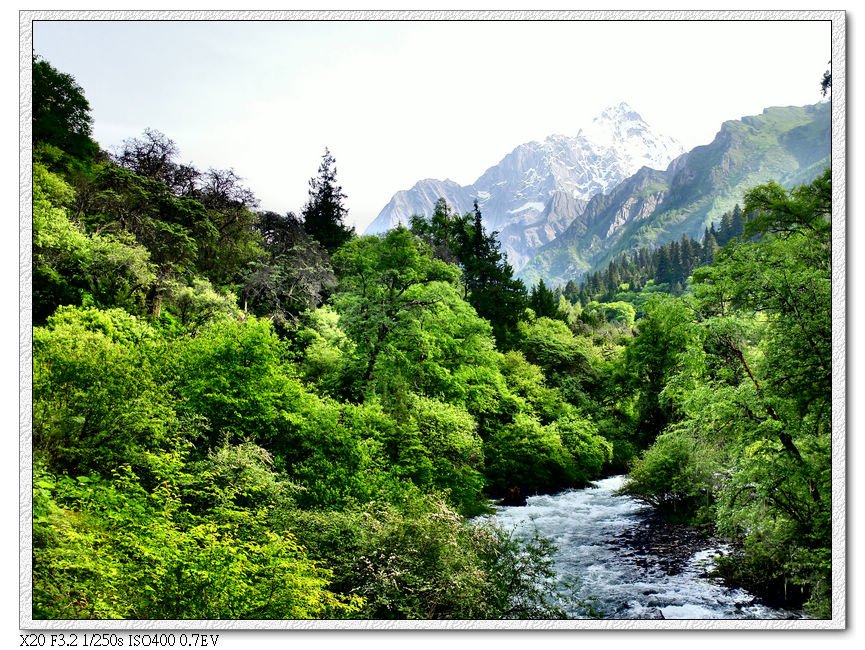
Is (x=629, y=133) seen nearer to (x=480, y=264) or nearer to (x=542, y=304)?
(x=480, y=264)

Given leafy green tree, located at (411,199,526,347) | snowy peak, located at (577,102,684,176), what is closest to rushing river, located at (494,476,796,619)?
snowy peak, located at (577,102,684,176)

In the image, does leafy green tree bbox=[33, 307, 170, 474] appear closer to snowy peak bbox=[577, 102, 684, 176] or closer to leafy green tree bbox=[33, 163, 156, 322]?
leafy green tree bbox=[33, 163, 156, 322]

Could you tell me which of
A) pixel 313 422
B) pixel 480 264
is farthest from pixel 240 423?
pixel 480 264

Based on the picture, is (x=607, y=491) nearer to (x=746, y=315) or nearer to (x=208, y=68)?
(x=746, y=315)

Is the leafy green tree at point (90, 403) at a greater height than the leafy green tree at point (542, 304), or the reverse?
the leafy green tree at point (542, 304)

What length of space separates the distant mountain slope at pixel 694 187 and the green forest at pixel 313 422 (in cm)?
65

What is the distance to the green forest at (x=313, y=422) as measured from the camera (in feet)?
16.9

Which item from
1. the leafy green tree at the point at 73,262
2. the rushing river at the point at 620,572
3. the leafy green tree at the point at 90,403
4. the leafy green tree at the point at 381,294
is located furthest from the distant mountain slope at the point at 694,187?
the leafy green tree at the point at 73,262

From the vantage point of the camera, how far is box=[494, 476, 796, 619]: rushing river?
724cm

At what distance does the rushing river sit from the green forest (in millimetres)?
471

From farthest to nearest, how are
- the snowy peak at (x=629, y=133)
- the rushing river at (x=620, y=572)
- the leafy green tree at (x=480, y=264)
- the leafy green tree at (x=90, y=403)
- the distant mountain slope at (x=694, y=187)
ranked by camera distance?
1. the leafy green tree at (x=480, y=264)
2. the snowy peak at (x=629, y=133)
3. the rushing river at (x=620, y=572)
4. the distant mountain slope at (x=694, y=187)
5. the leafy green tree at (x=90, y=403)

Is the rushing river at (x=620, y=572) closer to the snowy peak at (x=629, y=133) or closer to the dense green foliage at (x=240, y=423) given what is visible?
the dense green foliage at (x=240, y=423)
